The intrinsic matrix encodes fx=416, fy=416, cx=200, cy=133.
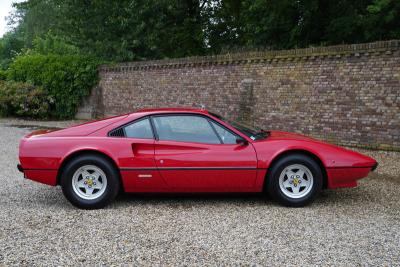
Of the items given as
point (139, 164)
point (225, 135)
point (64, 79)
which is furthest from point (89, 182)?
point (64, 79)

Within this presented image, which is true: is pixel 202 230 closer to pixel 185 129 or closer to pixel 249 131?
pixel 185 129

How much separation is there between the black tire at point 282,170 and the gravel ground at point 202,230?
0.14 metres

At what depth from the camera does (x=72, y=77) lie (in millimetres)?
17969

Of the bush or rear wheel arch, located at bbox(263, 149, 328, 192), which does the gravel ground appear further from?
the bush

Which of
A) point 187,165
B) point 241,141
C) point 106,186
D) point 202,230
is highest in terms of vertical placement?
point 241,141

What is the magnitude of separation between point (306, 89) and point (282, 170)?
598 cm

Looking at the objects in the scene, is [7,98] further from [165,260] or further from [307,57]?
[165,260]

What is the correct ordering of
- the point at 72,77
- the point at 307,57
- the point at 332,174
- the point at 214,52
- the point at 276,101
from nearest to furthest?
1. the point at 332,174
2. the point at 307,57
3. the point at 276,101
4. the point at 72,77
5. the point at 214,52

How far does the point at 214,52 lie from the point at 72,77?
6664 millimetres

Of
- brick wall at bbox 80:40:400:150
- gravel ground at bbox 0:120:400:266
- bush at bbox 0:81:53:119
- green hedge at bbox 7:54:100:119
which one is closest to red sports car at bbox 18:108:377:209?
gravel ground at bbox 0:120:400:266

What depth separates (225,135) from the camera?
5.18 metres

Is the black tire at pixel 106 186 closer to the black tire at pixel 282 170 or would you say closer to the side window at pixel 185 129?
the side window at pixel 185 129

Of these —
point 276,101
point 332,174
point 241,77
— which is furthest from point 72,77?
point 332,174

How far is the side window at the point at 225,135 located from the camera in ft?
16.9
